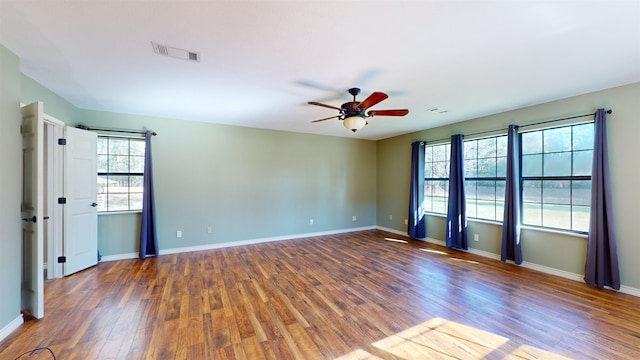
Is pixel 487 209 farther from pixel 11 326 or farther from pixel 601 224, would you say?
pixel 11 326

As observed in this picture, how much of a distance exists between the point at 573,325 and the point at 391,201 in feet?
13.8

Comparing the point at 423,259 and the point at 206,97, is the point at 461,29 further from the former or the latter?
the point at 423,259

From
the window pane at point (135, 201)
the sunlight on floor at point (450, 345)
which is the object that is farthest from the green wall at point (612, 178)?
the window pane at point (135, 201)

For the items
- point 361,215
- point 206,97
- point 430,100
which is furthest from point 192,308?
point 361,215

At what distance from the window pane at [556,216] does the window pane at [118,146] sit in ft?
23.0

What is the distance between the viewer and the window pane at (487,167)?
436cm

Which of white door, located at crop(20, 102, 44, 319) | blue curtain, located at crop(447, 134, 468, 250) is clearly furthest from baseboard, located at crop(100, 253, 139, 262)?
blue curtain, located at crop(447, 134, 468, 250)

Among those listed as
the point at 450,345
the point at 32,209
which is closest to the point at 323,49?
the point at 450,345

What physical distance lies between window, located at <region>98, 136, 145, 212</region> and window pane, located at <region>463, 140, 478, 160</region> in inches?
241

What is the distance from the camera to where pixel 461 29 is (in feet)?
6.10

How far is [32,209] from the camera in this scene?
7.64 ft

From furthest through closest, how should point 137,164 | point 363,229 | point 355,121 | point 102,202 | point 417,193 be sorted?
point 363,229 → point 417,193 → point 137,164 → point 102,202 → point 355,121

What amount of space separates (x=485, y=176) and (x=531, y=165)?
71cm

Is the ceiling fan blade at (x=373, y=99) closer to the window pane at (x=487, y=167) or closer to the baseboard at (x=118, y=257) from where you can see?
the window pane at (x=487, y=167)
